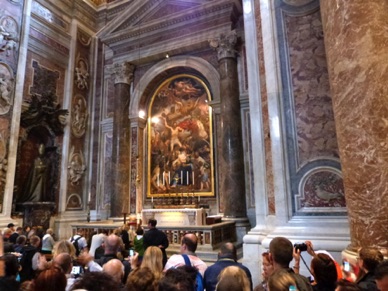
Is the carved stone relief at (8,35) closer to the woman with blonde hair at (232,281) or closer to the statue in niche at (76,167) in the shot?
the statue in niche at (76,167)

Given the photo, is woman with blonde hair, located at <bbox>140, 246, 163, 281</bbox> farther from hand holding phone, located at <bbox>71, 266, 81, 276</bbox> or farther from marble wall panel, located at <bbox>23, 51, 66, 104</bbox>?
marble wall panel, located at <bbox>23, 51, 66, 104</bbox>

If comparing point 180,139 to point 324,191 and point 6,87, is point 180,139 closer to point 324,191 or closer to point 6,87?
point 6,87

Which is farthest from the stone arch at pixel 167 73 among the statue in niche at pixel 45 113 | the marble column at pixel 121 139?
the statue in niche at pixel 45 113

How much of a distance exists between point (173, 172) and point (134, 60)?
4716mm

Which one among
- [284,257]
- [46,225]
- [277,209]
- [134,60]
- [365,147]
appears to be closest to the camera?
[284,257]

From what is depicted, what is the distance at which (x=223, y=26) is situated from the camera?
10281 millimetres

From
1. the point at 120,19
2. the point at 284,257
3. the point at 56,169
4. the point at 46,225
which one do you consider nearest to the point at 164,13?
the point at 120,19

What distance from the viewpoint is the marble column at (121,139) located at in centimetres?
1079

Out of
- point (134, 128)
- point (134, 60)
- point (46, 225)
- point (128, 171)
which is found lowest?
point (46, 225)

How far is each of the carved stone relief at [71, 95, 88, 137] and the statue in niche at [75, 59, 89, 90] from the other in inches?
19.6

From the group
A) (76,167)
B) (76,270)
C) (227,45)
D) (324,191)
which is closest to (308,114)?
(324,191)

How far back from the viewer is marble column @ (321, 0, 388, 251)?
2770mm

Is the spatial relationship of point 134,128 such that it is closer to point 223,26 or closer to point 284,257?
point 223,26

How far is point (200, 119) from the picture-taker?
1084cm
